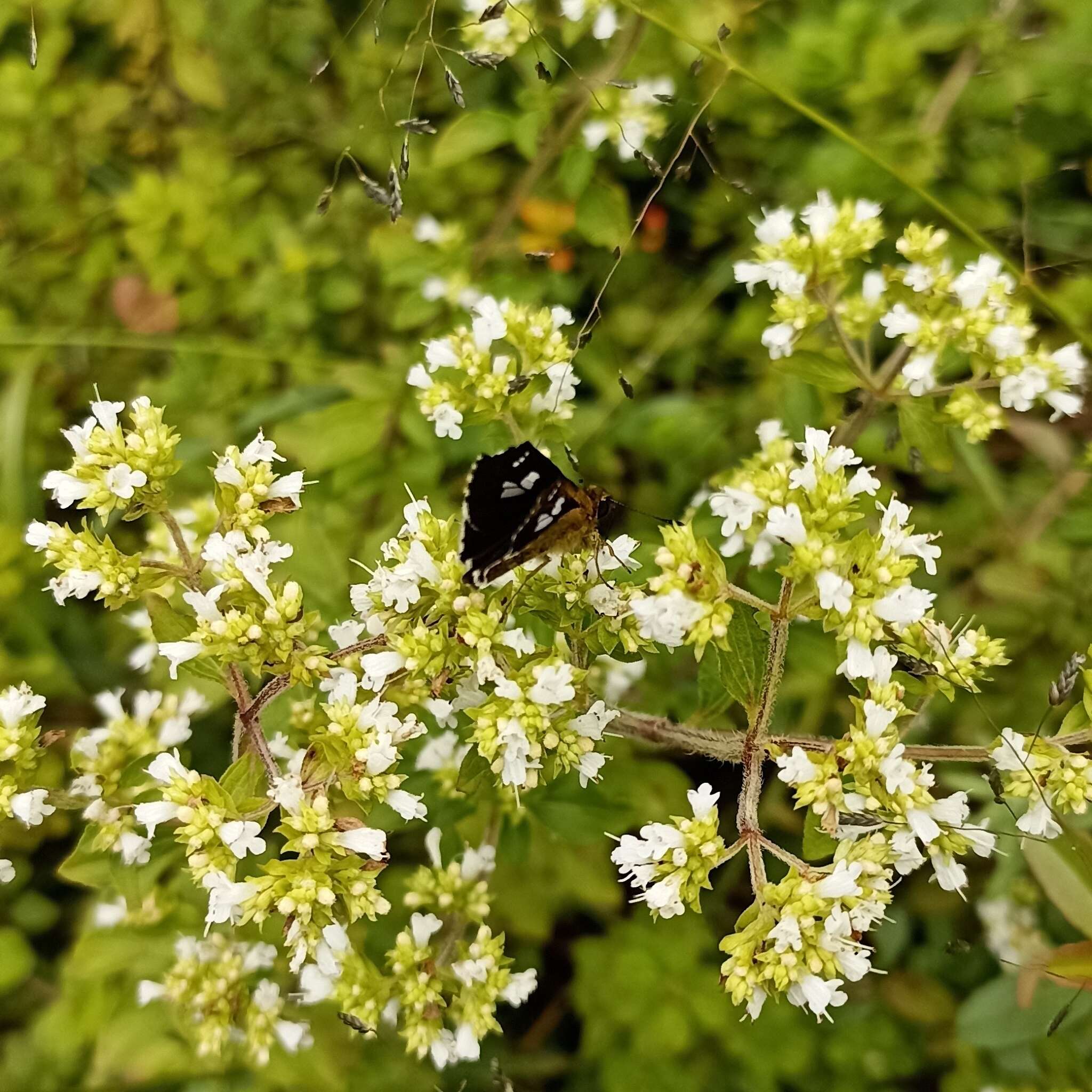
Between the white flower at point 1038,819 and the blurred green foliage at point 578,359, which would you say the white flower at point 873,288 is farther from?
the white flower at point 1038,819

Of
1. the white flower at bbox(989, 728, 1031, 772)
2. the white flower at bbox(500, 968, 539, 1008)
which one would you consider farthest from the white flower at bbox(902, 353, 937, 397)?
the white flower at bbox(500, 968, 539, 1008)

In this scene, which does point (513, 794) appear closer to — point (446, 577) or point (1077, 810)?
point (446, 577)

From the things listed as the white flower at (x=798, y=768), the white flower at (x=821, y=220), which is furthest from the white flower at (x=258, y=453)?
the white flower at (x=821, y=220)

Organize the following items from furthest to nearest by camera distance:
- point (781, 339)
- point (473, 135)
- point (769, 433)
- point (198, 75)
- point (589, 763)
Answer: point (198, 75)
point (473, 135)
point (769, 433)
point (781, 339)
point (589, 763)

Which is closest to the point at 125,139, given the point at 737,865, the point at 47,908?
the point at 47,908

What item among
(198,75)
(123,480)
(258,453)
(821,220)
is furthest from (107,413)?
(198,75)

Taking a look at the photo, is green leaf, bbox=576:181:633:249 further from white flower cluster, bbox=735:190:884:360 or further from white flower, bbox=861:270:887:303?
white flower, bbox=861:270:887:303

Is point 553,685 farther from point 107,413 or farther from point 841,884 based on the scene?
point 107,413
